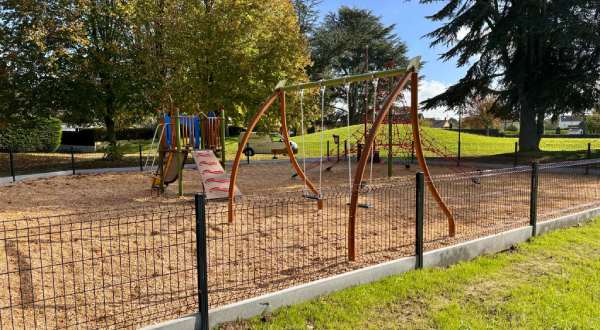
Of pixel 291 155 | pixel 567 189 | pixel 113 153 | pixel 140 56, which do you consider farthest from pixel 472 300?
pixel 113 153

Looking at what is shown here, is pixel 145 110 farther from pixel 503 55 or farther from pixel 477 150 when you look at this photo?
pixel 477 150

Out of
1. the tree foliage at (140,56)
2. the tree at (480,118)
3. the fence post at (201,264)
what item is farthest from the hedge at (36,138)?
the tree at (480,118)

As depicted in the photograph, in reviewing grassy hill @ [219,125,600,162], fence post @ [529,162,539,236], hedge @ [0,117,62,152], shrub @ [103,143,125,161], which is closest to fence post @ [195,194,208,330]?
fence post @ [529,162,539,236]

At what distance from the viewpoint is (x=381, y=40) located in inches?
1694

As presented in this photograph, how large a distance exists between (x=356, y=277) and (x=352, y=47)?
125 ft

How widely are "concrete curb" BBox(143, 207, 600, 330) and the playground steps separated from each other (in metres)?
4.79

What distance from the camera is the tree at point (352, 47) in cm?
3919

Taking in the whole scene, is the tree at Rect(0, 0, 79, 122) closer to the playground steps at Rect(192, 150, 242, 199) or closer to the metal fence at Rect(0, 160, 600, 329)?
the playground steps at Rect(192, 150, 242, 199)

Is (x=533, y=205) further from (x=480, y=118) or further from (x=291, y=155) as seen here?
(x=480, y=118)

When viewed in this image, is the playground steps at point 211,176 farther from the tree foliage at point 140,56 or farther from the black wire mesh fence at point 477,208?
the tree foliage at point 140,56

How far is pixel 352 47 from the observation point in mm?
40156

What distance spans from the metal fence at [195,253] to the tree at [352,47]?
32.1 meters

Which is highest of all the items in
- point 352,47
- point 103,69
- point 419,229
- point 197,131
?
point 352,47

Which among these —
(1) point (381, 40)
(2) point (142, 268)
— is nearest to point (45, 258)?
(2) point (142, 268)
